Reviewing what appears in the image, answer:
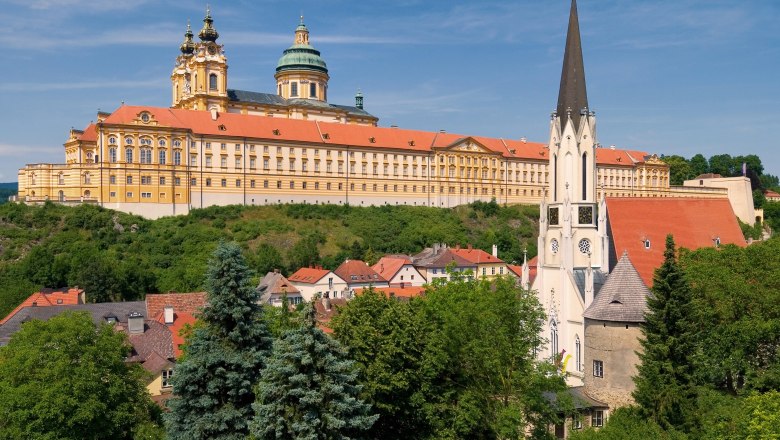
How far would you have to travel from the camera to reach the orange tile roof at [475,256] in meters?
74.4

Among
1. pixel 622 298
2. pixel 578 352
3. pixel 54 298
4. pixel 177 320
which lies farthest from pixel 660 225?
pixel 54 298

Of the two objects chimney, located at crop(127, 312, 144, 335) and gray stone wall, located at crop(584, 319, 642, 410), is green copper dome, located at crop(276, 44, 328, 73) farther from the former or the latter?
gray stone wall, located at crop(584, 319, 642, 410)

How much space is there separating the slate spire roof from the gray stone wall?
31 cm

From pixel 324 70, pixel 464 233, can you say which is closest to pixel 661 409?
pixel 464 233

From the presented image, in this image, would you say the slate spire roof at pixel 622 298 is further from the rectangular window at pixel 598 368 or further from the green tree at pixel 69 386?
the green tree at pixel 69 386

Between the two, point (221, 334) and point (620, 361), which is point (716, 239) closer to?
point (620, 361)

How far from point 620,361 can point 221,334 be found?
1673 cm

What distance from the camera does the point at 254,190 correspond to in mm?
84062

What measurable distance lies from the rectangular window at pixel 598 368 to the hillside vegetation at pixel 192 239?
124ft

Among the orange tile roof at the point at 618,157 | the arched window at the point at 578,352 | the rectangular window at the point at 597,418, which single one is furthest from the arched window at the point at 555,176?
the orange tile roof at the point at 618,157

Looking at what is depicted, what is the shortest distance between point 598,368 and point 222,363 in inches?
650

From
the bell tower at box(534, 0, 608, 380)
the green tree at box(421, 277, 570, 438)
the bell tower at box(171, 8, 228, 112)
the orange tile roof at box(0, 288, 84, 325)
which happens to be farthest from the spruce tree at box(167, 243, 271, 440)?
the bell tower at box(171, 8, 228, 112)

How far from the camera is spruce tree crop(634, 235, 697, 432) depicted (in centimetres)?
2516

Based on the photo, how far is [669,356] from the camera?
26.0 meters
